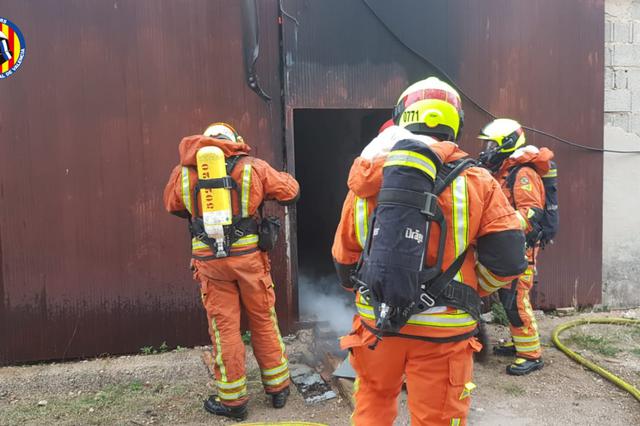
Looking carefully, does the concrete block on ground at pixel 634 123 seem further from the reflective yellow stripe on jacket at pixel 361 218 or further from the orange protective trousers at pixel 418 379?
the reflective yellow stripe on jacket at pixel 361 218

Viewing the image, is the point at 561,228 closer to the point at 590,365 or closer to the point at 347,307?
the point at 590,365

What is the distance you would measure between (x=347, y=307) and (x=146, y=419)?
2735 mm

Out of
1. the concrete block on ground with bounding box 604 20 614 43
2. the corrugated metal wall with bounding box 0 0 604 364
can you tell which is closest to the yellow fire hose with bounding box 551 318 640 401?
the corrugated metal wall with bounding box 0 0 604 364

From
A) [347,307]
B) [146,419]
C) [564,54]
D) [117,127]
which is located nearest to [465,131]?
[564,54]

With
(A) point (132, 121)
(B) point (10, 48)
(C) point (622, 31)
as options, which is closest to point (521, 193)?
(C) point (622, 31)

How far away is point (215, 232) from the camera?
3.51m

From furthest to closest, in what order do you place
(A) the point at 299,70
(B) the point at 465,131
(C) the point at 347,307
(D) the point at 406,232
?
1. (C) the point at 347,307
2. (B) the point at 465,131
3. (A) the point at 299,70
4. (D) the point at 406,232

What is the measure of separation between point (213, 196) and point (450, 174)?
5.97 ft

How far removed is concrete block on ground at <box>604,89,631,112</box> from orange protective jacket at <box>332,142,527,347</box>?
4322 millimetres

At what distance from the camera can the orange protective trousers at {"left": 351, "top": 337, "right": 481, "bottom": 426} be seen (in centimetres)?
228

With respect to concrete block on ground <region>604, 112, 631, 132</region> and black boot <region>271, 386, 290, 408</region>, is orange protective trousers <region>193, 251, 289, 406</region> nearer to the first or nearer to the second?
black boot <region>271, 386, 290, 408</region>

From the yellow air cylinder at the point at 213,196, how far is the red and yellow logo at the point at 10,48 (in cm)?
200

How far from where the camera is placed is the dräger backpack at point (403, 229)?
6.73 ft

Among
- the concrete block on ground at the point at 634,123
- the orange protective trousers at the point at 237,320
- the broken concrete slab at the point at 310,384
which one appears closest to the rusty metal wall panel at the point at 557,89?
the concrete block on ground at the point at 634,123
